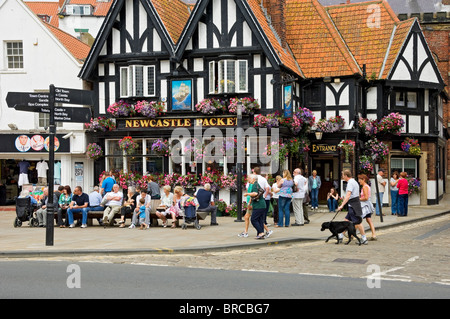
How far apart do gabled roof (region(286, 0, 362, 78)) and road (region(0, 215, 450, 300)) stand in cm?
1351

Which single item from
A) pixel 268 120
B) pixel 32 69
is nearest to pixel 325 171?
pixel 268 120

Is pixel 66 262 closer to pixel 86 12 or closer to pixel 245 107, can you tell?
pixel 245 107

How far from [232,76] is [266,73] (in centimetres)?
137

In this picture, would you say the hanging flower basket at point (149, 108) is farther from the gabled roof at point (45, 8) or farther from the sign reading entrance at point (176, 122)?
the gabled roof at point (45, 8)

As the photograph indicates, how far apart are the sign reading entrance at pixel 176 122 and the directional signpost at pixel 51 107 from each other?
10177 mm

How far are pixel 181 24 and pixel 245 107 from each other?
567cm

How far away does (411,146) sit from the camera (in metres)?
28.1

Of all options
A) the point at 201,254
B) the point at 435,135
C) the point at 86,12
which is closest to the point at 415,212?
the point at 435,135

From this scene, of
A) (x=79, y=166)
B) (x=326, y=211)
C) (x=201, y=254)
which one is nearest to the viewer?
(x=201, y=254)

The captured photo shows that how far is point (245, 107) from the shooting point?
77.5 feet

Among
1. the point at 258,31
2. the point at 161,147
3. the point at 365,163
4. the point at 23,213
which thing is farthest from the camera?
the point at 365,163

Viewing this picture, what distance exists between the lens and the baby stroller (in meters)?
19.1

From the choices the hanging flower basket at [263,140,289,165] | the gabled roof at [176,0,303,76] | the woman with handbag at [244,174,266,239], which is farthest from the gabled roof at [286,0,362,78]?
the woman with handbag at [244,174,266,239]

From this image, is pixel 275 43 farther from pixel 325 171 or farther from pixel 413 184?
pixel 413 184
